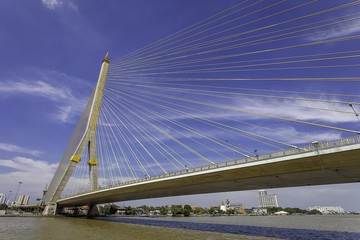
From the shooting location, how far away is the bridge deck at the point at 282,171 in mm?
17375

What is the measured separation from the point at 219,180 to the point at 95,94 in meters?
29.0

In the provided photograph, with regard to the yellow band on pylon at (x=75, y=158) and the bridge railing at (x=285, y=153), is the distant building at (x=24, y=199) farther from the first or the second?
the bridge railing at (x=285, y=153)

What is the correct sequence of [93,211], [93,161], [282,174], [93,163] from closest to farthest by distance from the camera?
[282,174] < [93,163] < [93,161] < [93,211]

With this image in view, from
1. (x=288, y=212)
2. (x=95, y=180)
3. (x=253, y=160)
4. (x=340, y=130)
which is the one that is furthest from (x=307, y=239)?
(x=288, y=212)

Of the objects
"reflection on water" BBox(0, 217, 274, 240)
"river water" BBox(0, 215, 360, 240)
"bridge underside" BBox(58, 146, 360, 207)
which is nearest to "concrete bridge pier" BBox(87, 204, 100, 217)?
"river water" BBox(0, 215, 360, 240)

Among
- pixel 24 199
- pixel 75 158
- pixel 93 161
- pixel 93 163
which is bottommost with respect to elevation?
pixel 93 163

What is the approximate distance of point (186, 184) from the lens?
3028cm

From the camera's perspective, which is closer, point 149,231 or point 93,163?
point 149,231

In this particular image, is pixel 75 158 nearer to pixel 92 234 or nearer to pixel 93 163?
pixel 93 163

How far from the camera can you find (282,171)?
21641 millimetres

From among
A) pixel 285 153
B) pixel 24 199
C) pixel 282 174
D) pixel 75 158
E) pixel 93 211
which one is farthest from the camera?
pixel 24 199

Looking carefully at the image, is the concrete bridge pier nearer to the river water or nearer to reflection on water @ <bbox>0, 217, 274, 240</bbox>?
the river water

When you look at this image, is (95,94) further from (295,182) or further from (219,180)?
(295,182)

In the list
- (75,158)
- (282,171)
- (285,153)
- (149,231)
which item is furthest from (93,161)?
(285,153)
